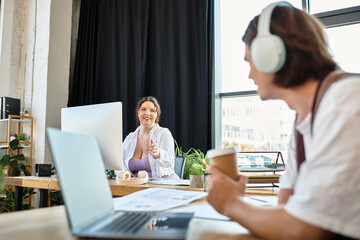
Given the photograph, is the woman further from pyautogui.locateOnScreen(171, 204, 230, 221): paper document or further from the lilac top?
pyautogui.locateOnScreen(171, 204, 230, 221): paper document

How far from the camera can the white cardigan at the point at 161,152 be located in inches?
96.3

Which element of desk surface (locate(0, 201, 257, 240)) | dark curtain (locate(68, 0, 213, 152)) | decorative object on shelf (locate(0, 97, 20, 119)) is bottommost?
desk surface (locate(0, 201, 257, 240))

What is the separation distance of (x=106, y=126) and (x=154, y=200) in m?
0.57

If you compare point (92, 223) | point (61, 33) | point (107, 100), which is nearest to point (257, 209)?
point (92, 223)

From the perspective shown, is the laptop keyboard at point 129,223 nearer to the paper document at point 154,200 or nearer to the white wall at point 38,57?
the paper document at point 154,200

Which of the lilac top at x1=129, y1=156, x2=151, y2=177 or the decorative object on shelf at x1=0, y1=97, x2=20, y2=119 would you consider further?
the decorative object on shelf at x1=0, y1=97, x2=20, y2=119

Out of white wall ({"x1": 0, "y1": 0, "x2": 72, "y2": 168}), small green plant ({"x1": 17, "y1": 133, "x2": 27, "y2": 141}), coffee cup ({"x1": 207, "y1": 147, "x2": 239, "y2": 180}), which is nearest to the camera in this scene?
coffee cup ({"x1": 207, "y1": 147, "x2": 239, "y2": 180})

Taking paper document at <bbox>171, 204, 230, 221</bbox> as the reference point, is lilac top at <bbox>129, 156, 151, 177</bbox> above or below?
below

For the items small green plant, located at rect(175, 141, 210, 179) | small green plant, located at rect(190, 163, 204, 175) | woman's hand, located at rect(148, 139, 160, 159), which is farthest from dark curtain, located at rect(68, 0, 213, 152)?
woman's hand, located at rect(148, 139, 160, 159)

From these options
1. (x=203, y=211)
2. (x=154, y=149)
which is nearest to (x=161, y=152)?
(x=154, y=149)

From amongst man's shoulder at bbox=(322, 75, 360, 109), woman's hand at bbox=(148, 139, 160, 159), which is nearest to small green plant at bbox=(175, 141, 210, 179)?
woman's hand at bbox=(148, 139, 160, 159)

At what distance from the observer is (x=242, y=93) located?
3.63 m

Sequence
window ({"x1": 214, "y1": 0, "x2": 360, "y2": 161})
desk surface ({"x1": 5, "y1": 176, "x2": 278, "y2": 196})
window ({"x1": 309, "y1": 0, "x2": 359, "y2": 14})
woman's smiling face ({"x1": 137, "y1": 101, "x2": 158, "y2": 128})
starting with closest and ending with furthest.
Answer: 1. desk surface ({"x1": 5, "y1": 176, "x2": 278, "y2": 196})
2. woman's smiling face ({"x1": 137, "y1": 101, "x2": 158, "y2": 128})
3. window ({"x1": 309, "y1": 0, "x2": 359, "y2": 14})
4. window ({"x1": 214, "y1": 0, "x2": 360, "y2": 161})

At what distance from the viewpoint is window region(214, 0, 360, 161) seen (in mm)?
3350
